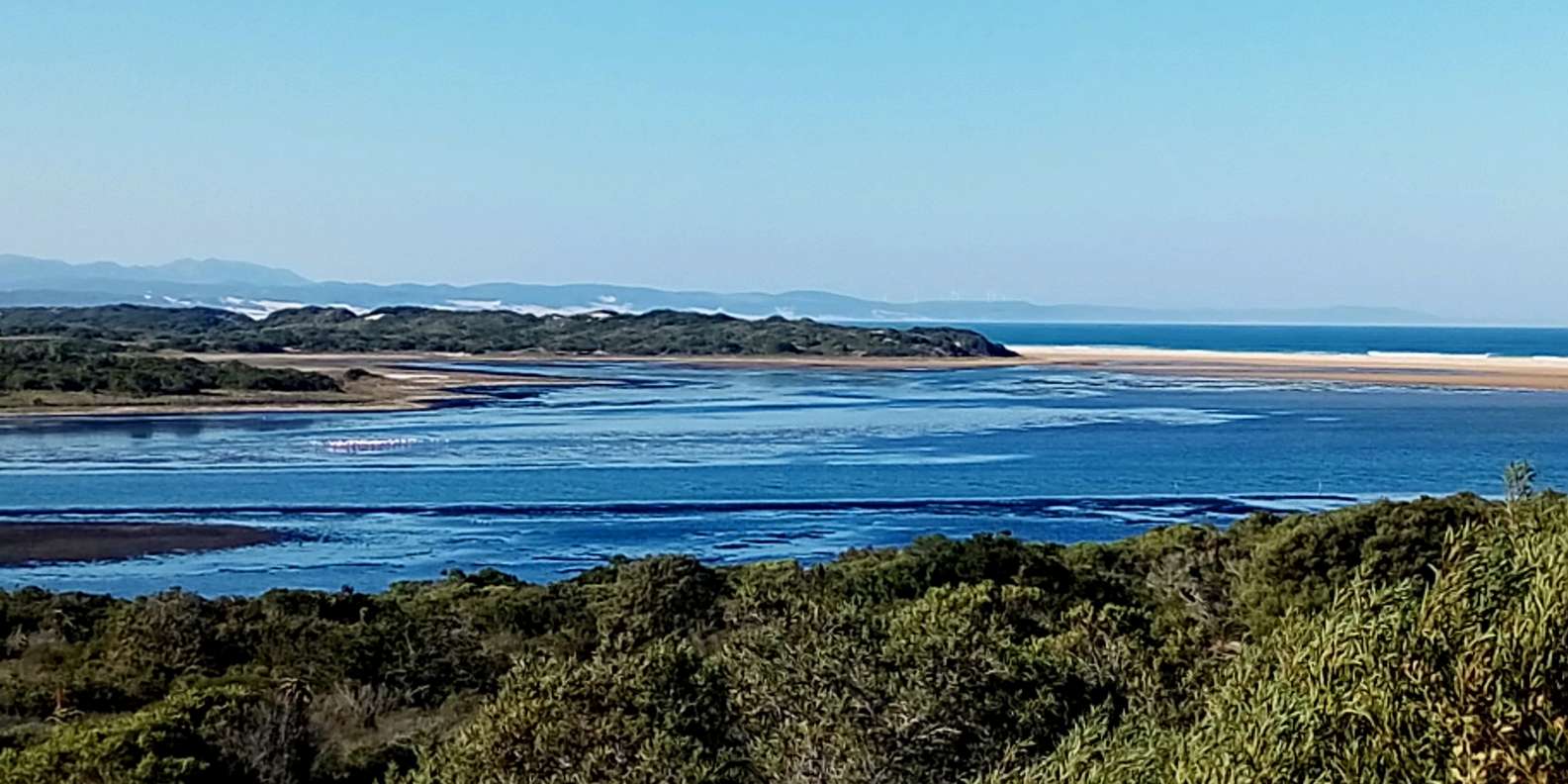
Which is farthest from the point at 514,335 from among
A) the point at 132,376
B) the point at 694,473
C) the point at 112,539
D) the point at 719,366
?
the point at 112,539

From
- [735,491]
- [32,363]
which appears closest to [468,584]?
[735,491]

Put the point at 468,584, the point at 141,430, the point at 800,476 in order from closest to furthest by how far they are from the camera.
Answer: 1. the point at 468,584
2. the point at 800,476
3. the point at 141,430

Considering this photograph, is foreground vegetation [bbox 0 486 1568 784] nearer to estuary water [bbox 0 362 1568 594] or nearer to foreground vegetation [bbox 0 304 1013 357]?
estuary water [bbox 0 362 1568 594]

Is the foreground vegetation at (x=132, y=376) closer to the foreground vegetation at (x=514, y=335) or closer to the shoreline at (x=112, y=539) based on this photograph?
the foreground vegetation at (x=514, y=335)

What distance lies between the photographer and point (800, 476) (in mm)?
48562

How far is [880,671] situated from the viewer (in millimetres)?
9789

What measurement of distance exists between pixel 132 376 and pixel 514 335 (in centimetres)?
6673

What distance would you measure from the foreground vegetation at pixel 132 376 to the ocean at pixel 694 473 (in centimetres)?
792

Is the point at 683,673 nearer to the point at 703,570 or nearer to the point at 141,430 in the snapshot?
the point at 703,570

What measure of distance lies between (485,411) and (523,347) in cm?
6542

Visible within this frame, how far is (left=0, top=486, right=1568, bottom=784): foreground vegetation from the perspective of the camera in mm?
5977

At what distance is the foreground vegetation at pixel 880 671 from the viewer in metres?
5.98

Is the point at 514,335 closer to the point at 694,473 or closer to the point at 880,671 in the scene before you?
the point at 694,473

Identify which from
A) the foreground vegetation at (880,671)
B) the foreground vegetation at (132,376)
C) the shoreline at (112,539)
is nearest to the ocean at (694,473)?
the shoreline at (112,539)
